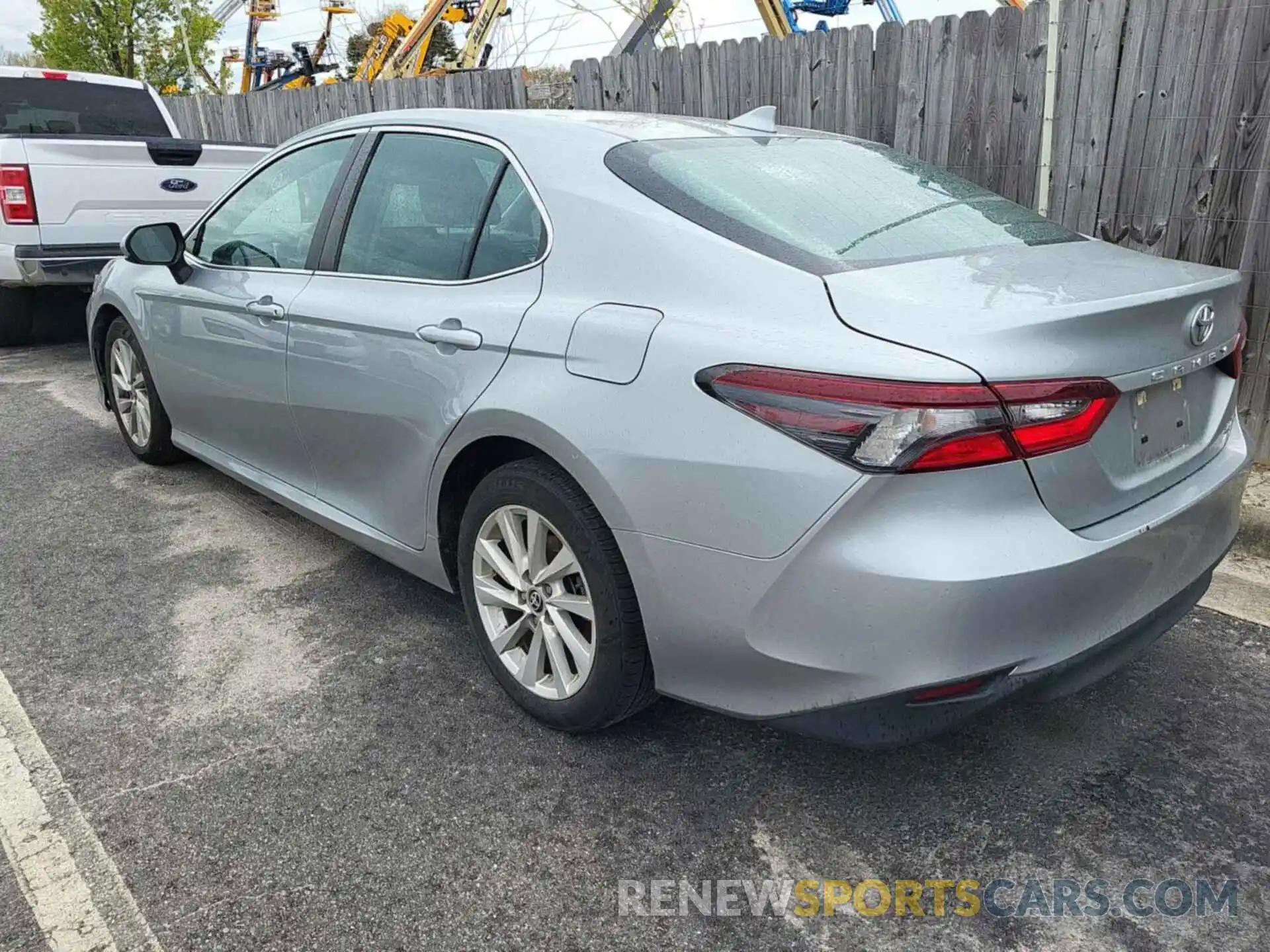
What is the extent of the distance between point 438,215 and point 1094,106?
330 cm

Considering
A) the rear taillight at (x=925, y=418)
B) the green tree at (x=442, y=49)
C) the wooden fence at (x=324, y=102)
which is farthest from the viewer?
the green tree at (x=442, y=49)

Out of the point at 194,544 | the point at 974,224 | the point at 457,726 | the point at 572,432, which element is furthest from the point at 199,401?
the point at 974,224

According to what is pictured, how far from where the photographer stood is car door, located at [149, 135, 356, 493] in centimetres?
357

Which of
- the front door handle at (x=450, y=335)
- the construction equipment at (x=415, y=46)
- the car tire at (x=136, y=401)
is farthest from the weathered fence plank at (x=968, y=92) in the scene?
the construction equipment at (x=415, y=46)

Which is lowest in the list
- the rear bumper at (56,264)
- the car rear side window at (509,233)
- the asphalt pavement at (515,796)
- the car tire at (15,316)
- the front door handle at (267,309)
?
the asphalt pavement at (515,796)

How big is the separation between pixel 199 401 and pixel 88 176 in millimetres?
3792

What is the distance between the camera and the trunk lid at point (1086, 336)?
2006 mm

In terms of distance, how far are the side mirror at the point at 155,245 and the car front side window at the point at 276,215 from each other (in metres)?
0.12

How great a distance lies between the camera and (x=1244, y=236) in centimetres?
435

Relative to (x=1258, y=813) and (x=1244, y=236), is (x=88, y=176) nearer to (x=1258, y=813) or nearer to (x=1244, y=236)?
(x=1244, y=236)

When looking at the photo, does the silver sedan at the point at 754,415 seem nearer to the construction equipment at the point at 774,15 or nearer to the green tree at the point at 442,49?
the construction equipment at the point at 774,15

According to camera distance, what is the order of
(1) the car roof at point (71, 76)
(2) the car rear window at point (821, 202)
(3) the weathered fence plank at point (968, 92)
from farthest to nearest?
1. (1) the car roof at point (71, 76)
2. (3) the weathered fence plank at point (968, 92)
3. (2) the car rear window at point (821, 202)

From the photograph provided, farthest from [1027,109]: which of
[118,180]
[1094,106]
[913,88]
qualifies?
[118,180]

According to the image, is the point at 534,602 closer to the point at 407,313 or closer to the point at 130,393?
the point at 407,313
